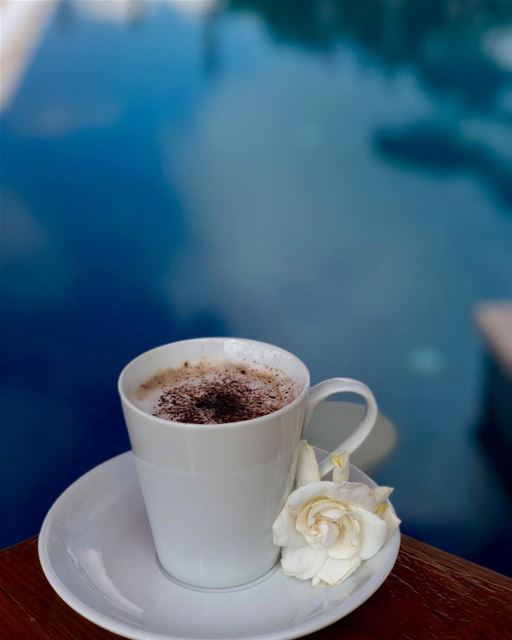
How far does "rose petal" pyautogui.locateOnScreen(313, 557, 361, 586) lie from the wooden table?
0.04 m

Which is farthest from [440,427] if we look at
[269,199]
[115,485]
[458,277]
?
[115,485]

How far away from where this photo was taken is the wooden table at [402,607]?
2.02 feet

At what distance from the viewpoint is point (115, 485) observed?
736 millimetres

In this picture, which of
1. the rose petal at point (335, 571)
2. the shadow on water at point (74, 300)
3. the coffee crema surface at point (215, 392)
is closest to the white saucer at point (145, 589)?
the rose petal at point (335, 571)

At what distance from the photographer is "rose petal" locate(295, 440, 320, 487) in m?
0.67

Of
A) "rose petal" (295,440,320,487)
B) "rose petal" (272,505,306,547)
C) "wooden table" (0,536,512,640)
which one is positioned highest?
"rose petal" (295,440,320,487)

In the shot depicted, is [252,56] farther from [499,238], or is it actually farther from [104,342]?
[104,342]

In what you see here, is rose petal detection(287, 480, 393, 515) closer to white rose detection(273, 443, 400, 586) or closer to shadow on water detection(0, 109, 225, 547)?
white rose detection(273, 443, 400, 586)

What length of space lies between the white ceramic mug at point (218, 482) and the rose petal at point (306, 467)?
11 mm

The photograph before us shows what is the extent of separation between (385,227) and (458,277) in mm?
422

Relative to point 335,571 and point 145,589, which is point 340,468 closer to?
point 335,571

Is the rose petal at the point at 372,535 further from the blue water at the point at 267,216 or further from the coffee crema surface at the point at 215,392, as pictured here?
the blue water at the point at 267,216

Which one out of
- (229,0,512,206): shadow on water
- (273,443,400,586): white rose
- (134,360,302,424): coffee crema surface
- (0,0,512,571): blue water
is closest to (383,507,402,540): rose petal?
(273,443,400,586): white rose

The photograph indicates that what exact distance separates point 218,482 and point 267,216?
279cm
